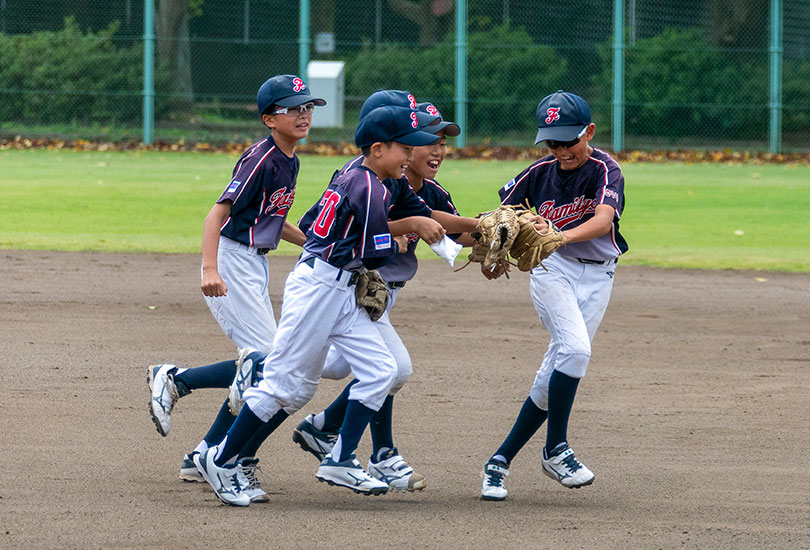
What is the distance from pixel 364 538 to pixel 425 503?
1.91ft

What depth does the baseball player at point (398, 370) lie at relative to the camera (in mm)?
4863

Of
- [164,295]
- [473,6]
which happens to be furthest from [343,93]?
[164,295]

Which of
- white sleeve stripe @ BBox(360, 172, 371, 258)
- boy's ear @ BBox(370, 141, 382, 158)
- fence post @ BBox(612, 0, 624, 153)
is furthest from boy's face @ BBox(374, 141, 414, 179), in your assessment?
fence post @ BBox(612, 0, 624, 153)

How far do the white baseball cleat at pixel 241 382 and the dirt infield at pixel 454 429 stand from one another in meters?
0.39

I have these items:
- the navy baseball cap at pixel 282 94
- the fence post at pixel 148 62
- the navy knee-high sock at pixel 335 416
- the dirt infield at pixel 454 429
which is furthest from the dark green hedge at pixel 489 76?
the navy knee-high sock at pixel 335 416

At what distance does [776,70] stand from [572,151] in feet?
67.3

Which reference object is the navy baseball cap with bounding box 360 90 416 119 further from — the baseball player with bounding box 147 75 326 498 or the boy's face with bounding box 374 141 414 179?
the baseball player with bounding box 147 75 326 498

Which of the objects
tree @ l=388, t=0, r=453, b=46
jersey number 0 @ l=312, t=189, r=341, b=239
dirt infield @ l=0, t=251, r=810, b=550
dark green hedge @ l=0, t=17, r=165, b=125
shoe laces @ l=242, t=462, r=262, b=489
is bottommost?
dirt infield @ l=0, t=251, r=810, b=550

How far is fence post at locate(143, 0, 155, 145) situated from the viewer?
24.6 meters

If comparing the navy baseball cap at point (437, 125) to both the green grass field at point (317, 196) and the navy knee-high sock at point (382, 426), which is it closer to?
the navy knee-high sock at point (382, 426)

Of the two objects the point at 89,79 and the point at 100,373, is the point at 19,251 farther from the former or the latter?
the point at 89,79

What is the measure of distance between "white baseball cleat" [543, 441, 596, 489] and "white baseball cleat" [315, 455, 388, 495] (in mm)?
752

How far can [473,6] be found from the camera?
2534 cm

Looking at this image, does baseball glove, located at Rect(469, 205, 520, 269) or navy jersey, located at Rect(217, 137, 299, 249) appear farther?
navy jersey, located at Rect(217, 137, 299, 249)
